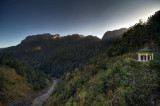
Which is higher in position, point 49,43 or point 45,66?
point 49,43

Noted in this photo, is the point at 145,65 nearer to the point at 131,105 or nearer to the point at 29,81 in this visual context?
the point at 131,105

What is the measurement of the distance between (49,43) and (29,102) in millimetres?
126482

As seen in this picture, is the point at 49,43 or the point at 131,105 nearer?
the point at 131,105

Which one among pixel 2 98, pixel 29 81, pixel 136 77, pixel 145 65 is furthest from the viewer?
pixel 29 81

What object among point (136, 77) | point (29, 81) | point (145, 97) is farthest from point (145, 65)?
point (29, 81)

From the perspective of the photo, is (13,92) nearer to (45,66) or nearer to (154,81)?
(154,81)

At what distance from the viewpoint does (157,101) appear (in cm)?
488

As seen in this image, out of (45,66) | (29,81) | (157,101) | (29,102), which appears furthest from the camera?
(45,66)

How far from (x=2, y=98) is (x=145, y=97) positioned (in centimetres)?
3140

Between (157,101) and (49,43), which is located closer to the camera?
(157,101)

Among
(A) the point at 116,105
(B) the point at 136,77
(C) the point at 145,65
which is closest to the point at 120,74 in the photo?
(B) the point at 136,77

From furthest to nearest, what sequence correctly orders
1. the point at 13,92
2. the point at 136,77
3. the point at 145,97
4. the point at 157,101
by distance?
the point at 13,92 < the point at 136,77 < the point at 145,97 < the point at 157,101

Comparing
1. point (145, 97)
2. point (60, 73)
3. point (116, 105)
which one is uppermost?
point (145, 97)

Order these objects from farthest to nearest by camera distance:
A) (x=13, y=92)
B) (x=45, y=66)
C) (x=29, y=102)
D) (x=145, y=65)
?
(x=45, y=66) < (x=29, y=102) < (x=13, y=92) < (x=145, y=65)
